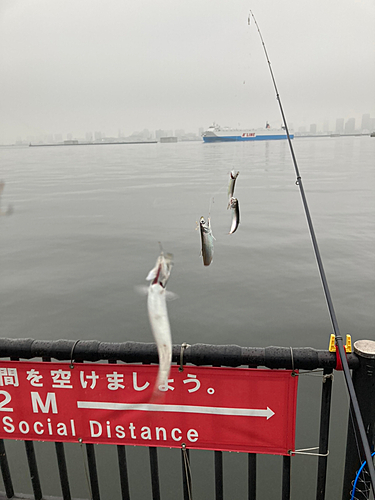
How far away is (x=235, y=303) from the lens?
9055 millimetres

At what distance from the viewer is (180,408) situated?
2.67 meters

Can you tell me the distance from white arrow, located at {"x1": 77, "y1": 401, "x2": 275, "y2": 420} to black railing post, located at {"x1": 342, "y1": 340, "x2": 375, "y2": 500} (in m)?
0.56

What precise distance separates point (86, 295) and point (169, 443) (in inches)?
291

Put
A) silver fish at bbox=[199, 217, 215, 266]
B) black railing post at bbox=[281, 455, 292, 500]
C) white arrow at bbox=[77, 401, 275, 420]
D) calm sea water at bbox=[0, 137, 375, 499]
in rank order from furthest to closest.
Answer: calm sea water at bbox=[0, 137, 375, 499] < black railing post at bbox=[281, 455, 292, 500] < white arrow at bbox=[77, 401, 275, 420] < silver fish at bbox=[199, 217, 215, 266]

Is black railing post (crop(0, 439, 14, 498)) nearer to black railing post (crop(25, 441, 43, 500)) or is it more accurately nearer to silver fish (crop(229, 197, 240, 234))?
black railing post (crop(25, 441, 43, 500))

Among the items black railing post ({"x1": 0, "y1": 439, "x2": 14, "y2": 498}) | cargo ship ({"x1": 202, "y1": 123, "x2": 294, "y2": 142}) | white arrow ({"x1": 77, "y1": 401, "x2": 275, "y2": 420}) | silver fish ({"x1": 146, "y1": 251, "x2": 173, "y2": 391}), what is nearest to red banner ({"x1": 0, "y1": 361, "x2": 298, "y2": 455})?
white arrow ({"x1": 77, "y1": 401, "x2": 275, "y2": 420})

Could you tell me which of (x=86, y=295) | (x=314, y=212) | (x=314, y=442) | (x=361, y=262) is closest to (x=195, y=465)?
(x=314, y=442)

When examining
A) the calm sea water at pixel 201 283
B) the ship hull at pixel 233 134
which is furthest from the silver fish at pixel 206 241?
the ship hull at pixel 233 134

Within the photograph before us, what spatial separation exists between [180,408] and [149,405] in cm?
21

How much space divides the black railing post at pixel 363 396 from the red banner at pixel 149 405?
39cm

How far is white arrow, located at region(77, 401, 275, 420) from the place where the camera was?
8.59 ft

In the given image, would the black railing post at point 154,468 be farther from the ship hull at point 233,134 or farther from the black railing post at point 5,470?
the ship hull at point 233,134

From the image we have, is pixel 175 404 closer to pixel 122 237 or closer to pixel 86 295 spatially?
pixel 86 295

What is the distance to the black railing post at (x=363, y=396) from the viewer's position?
7.76 ft
